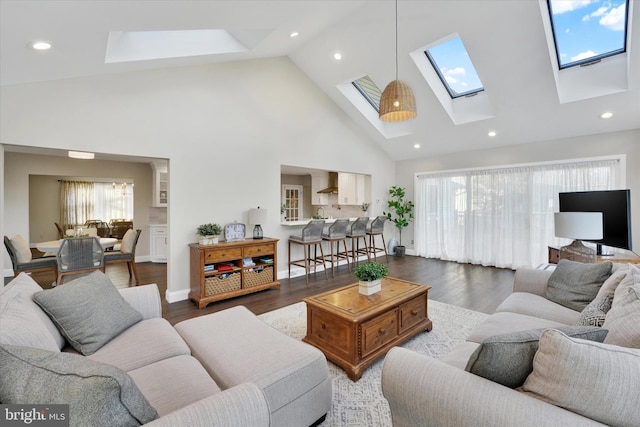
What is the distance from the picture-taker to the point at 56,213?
319 inches

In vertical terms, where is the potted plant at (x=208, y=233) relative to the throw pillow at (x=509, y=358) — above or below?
above

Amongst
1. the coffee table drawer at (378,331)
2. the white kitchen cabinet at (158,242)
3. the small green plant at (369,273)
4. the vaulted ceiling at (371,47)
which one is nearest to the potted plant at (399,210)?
the vaulted ceiling at (371,47)

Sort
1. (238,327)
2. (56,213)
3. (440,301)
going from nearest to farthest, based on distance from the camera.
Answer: (238,327) < (440,301) < (56,213)

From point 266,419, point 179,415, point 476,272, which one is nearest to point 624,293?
point 266,419

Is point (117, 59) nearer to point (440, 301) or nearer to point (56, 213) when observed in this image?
point (440, 301)

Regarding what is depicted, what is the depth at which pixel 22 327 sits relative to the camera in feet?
4.25

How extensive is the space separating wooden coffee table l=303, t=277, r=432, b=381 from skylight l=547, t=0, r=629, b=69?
3885 mm

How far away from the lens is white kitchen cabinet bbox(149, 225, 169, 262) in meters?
6.69

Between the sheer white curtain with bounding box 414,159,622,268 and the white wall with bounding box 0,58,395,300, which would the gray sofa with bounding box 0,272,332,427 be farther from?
the sheer white curtain with bounding box 414,159,622,268

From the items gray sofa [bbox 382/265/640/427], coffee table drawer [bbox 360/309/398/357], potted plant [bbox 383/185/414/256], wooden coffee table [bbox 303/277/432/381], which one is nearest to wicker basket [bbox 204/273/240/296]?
wooden coffee table [bbox 303/277/432/381]

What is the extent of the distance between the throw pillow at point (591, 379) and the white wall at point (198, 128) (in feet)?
13.4

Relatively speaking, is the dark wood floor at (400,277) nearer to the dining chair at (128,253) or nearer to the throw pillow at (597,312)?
the dining chair at (128,253)

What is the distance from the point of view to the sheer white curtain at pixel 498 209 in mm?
5068

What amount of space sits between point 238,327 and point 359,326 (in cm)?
92
